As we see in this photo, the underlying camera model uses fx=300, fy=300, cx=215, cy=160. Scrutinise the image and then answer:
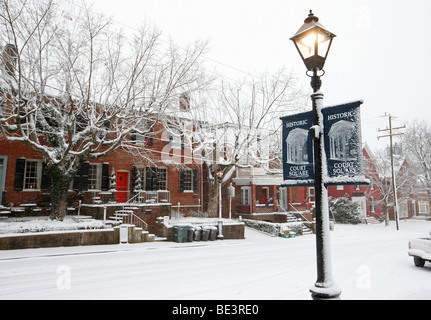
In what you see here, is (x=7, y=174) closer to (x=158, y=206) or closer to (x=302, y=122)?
(x=158, y=206)

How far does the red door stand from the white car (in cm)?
1828

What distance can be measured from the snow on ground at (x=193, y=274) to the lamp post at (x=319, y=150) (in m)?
2.96

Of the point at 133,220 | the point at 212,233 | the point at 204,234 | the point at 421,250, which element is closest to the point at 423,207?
the point at 212,233

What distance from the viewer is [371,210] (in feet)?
135

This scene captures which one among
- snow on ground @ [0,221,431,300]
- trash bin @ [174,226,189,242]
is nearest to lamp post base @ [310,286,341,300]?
snow on ground @ [0,221,431,300]

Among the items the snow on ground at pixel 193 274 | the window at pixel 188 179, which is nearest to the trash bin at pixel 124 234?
the snow on ground at pixel 193 274

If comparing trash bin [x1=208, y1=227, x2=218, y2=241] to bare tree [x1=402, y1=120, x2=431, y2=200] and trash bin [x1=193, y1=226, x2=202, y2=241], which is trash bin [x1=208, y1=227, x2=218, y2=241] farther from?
bare tree [x1=402, y1=120, x2=431, y2=200]

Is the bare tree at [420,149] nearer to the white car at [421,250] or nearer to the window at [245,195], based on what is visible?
the window at [245,195]

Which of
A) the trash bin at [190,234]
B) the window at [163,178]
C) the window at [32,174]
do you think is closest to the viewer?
the trash bin at [190,234]

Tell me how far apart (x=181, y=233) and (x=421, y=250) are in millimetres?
11360

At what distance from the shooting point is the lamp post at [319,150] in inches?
165

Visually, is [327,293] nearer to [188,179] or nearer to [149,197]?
[149,197]

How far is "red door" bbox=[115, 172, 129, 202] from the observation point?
22641 millimetres
